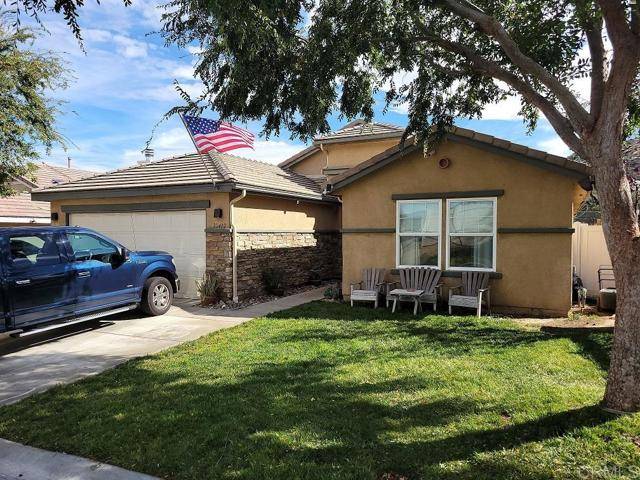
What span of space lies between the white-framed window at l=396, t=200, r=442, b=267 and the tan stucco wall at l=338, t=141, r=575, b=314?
167mm

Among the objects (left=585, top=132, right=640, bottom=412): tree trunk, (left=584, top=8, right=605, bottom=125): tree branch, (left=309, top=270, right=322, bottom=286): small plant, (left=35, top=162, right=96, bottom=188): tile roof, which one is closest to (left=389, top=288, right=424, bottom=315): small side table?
(left=309, top=270, right=322, bottom=286): small plant

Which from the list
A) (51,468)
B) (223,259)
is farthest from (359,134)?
(51,468)

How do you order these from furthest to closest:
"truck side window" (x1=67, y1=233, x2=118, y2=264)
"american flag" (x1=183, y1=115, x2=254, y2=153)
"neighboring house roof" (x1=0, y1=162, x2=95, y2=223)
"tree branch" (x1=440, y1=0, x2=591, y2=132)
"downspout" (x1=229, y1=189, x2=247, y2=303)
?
"neighboring house roof" (x1=0, y1=162, x2=95, y2=223) → "american flag" (x1=183, y1=115, x2=254, y2=153) → "downspout" (x1=229, y1=189, x2=247, y2=303) → "truck side window" (x1=67, y1=233, x2=118, y2=264) → "tree branch" (x1=440, y1=0, x2=591, y2=132)

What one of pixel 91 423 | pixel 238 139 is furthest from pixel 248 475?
pixel 238 139

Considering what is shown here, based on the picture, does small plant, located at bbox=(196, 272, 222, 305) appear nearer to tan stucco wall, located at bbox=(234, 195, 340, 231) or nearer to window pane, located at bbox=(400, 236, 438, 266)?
tan stucco wall, located at bbox=(234, 195, 340, 231)

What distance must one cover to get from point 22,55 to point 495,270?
1236 cm

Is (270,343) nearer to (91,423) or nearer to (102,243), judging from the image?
(91,423)

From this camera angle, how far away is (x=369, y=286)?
10711mm

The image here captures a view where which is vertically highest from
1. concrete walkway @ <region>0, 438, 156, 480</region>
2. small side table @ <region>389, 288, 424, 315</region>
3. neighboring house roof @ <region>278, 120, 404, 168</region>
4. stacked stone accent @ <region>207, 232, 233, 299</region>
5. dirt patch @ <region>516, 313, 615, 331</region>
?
neighboring house roof @ <region>278, 120, 404, 168</region>

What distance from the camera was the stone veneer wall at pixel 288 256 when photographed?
11685mm

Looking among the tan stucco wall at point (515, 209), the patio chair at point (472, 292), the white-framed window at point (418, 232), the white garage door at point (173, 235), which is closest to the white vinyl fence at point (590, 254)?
the tan stucco wall at point (515, 209)

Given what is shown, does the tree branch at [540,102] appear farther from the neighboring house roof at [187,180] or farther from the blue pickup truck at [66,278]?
the blue pickup truck at [66,278]

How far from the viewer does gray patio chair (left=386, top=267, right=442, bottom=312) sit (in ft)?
32.3

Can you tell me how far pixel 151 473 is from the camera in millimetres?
3564
